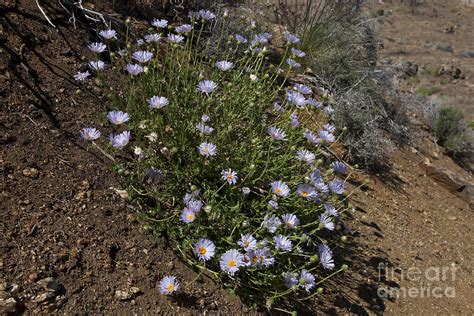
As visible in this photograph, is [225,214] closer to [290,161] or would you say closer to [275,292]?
[275,292]

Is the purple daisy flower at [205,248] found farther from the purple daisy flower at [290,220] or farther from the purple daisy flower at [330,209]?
the purple daisy flower at [330,209]

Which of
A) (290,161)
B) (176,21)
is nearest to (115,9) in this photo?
(176,21)

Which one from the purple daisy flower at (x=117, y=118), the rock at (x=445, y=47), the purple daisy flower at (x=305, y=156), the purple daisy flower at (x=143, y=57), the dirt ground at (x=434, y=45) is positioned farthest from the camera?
the rock at (x=445, y=47)

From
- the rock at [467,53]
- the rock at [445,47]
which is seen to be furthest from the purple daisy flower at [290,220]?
the rock at [445,47]

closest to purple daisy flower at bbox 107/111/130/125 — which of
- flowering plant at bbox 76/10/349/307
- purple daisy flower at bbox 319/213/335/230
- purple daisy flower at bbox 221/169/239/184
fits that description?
flowering plant at bbox 76/10/349/307

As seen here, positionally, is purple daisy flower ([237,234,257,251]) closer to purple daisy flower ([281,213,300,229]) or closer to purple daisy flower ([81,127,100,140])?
purple daisy flower ([281,213,300,229])
